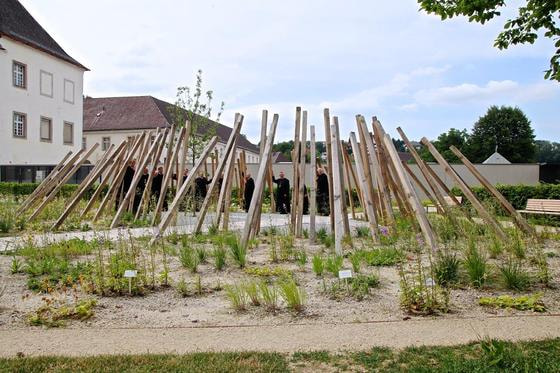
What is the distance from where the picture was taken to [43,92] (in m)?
32.6

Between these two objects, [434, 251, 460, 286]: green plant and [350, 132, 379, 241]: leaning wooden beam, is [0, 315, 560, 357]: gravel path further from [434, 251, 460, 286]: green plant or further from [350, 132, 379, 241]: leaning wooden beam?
[350, 132, 379, 241]: leaning wooden beam

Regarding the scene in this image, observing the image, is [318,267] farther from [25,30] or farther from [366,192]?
[25,30]

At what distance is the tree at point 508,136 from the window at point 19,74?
48.4m

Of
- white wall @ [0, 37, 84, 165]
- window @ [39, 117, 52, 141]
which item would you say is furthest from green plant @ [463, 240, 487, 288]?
window @ [39, 117, 52, 141]

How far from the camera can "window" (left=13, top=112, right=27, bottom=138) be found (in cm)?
3019

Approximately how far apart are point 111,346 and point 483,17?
18.3 ft

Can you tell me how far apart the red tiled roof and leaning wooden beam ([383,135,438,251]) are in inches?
1483

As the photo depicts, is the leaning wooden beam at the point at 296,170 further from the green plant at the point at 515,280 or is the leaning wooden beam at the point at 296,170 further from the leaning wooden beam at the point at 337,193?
the green plant at the point at 515,280

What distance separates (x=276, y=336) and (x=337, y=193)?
4068 mm

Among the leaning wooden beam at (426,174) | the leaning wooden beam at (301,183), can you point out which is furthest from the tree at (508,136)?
the leaning wooden beam at (301,183)

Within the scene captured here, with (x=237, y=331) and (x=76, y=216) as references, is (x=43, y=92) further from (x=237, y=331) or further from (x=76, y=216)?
(x=237, y=331)

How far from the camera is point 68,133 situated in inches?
1387

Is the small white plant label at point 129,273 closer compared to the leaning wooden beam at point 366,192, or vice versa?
the small white plant label at point 129,273

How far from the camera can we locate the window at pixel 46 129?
32469 millimetres
